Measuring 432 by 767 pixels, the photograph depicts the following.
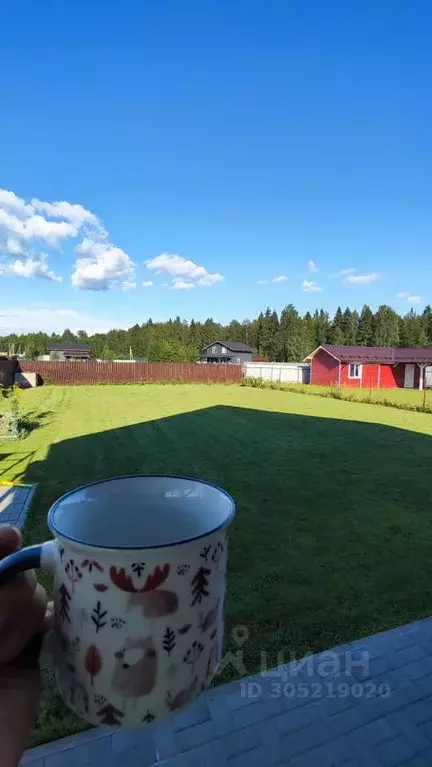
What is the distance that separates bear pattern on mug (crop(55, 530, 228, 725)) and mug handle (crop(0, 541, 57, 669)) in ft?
0.06

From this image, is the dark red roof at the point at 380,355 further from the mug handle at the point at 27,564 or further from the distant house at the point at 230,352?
the mug handle at the point at 27,564

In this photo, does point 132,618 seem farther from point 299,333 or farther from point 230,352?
point 299,333

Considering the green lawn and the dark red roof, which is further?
the dark red roof

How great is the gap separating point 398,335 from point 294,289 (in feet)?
44.3

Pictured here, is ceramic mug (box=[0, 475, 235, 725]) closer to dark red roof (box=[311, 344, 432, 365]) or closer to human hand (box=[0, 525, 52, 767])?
human hand (box=[0, 525, 52, 767])

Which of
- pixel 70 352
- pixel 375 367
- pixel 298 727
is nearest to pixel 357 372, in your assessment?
pixel 375 367

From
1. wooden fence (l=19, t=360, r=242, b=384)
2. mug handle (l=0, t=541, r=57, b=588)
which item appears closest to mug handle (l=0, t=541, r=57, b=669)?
mug handle (l=0, t=541, r=57, b=588)

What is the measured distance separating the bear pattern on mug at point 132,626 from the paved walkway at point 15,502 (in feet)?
12.8

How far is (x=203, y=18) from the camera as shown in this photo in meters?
7.56

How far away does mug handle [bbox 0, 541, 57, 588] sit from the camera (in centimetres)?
49

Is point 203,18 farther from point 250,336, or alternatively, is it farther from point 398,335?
point 250,336

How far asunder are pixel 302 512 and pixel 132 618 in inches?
171

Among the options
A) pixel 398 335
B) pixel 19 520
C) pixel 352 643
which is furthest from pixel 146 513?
pixel 398 335

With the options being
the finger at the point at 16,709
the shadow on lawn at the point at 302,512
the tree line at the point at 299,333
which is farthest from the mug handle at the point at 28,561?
the tree line at the point at 299,333
